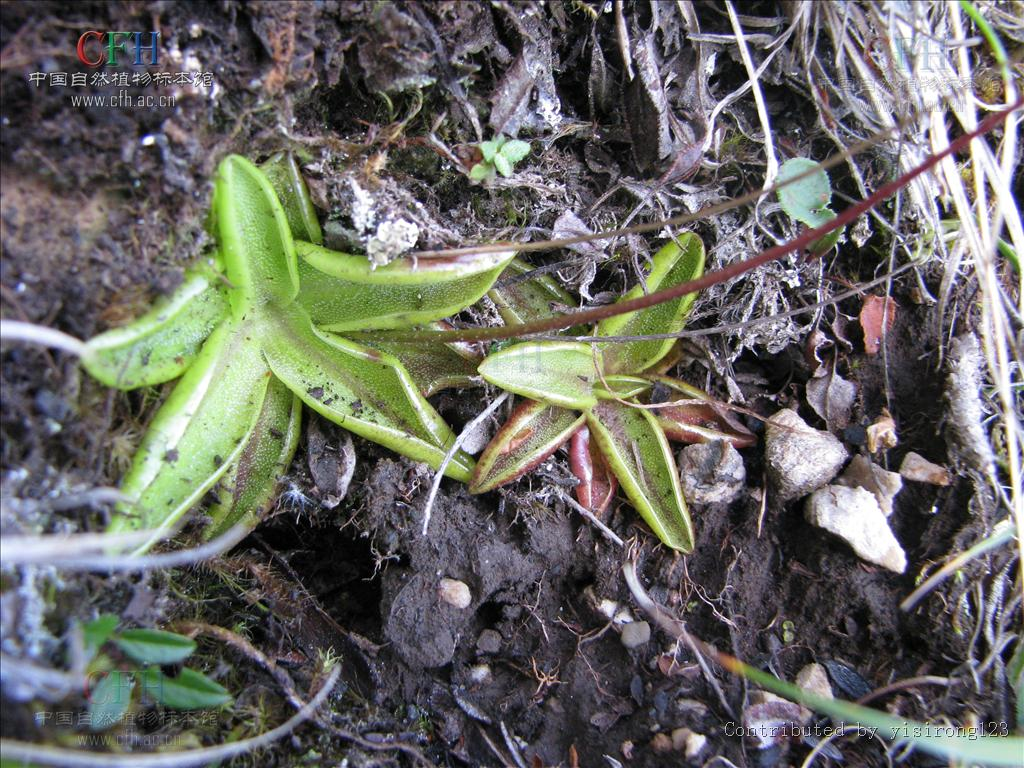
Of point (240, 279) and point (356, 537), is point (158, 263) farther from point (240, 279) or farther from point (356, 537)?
point (356, 537)

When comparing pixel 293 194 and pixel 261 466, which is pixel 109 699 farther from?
pixel 293 194

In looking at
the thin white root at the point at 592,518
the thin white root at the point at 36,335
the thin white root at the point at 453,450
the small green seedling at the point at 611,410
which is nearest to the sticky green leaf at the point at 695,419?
the small green seedling at the point at 611,410

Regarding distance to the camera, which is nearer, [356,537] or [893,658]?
[893,658]

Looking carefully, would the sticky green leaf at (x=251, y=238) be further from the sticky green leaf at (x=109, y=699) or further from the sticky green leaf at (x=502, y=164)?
the sticky green leaf at (x=109, y=699)

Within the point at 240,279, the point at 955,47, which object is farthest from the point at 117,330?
the point at 955,47

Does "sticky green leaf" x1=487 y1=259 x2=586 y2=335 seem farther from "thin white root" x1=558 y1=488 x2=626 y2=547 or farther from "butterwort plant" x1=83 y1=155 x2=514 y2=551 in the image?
"thin white root" x1=558 y1=488 x2=626 y2=547
